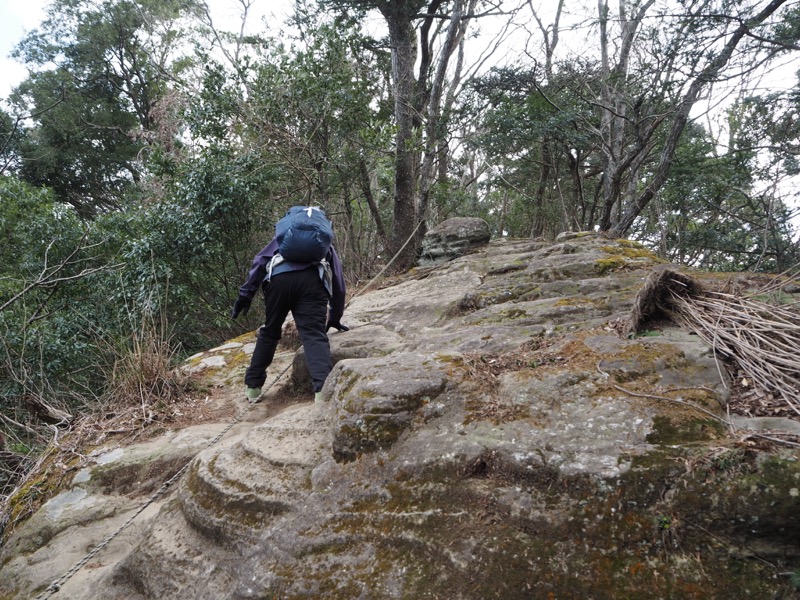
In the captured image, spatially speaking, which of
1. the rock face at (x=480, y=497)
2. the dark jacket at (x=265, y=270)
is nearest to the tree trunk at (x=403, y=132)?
the dark jacket at (x=265, y=270)

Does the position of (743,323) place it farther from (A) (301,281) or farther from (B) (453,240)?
(B) (453,240)

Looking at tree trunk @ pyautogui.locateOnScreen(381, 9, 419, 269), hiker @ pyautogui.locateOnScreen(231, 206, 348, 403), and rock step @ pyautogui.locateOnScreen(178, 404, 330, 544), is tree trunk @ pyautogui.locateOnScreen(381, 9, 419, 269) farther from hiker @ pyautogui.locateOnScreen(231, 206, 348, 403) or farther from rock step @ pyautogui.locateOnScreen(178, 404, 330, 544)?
rock step @ pyautogui.locateOnScreen(178, 404, 330, 544)

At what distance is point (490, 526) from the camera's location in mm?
1902

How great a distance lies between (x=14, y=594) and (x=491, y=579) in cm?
271

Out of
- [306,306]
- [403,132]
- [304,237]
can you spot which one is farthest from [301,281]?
[403,132]

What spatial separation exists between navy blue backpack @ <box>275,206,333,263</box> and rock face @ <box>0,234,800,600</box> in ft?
3.49

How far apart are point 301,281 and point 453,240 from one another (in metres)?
5.20

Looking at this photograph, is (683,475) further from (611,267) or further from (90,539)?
(611,267)

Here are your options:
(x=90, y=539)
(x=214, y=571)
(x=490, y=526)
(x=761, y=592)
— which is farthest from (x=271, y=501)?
(x=761, y=592)

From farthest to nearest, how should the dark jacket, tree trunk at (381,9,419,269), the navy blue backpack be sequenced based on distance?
1. tree trunk at (381,9,419,269)
2. the dark jacket
3. the navy blue backpack

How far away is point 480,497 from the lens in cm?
200

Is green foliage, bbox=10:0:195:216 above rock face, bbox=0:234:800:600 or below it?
above

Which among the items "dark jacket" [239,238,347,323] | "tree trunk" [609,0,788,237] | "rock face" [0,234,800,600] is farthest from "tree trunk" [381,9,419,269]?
"rock face" [0,234,800,600]

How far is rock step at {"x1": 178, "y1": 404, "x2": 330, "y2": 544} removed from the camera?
2271mm
